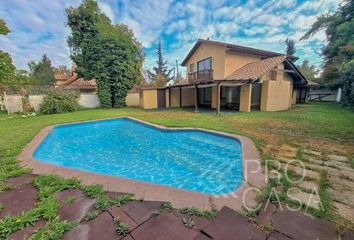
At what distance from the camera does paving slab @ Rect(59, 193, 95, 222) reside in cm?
249

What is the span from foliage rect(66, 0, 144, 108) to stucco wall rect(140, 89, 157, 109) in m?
2.28

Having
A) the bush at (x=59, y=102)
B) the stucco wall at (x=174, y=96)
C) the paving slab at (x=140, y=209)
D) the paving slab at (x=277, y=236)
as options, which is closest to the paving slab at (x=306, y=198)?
the paving slab at (x=277, y=236)

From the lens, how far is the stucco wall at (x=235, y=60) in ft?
53.1

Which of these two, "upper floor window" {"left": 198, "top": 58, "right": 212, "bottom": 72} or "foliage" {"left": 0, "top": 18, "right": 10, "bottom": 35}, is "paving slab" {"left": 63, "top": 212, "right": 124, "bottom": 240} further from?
"upper floor window" {"left": 198, "top": 58, "right": 212, "bottom": 72}

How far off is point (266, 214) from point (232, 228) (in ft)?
2.10

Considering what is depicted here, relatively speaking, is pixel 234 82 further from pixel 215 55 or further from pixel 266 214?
pixel 266 214

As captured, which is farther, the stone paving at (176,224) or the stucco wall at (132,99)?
the stucco wall at (132,99)

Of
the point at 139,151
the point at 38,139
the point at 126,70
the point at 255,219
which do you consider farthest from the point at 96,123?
the point at 255,219

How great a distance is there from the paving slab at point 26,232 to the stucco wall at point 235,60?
16.1 meters

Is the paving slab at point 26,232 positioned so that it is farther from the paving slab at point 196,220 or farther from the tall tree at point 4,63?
the tall tree at point 4,63

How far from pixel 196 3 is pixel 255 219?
1551 centimetres

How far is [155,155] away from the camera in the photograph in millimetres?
6371

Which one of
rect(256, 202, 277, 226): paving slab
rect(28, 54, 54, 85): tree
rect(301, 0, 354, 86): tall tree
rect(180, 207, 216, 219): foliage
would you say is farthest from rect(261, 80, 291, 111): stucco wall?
rect(28, 54, 54, 85): tree

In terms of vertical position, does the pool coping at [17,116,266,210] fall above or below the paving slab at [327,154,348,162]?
below
